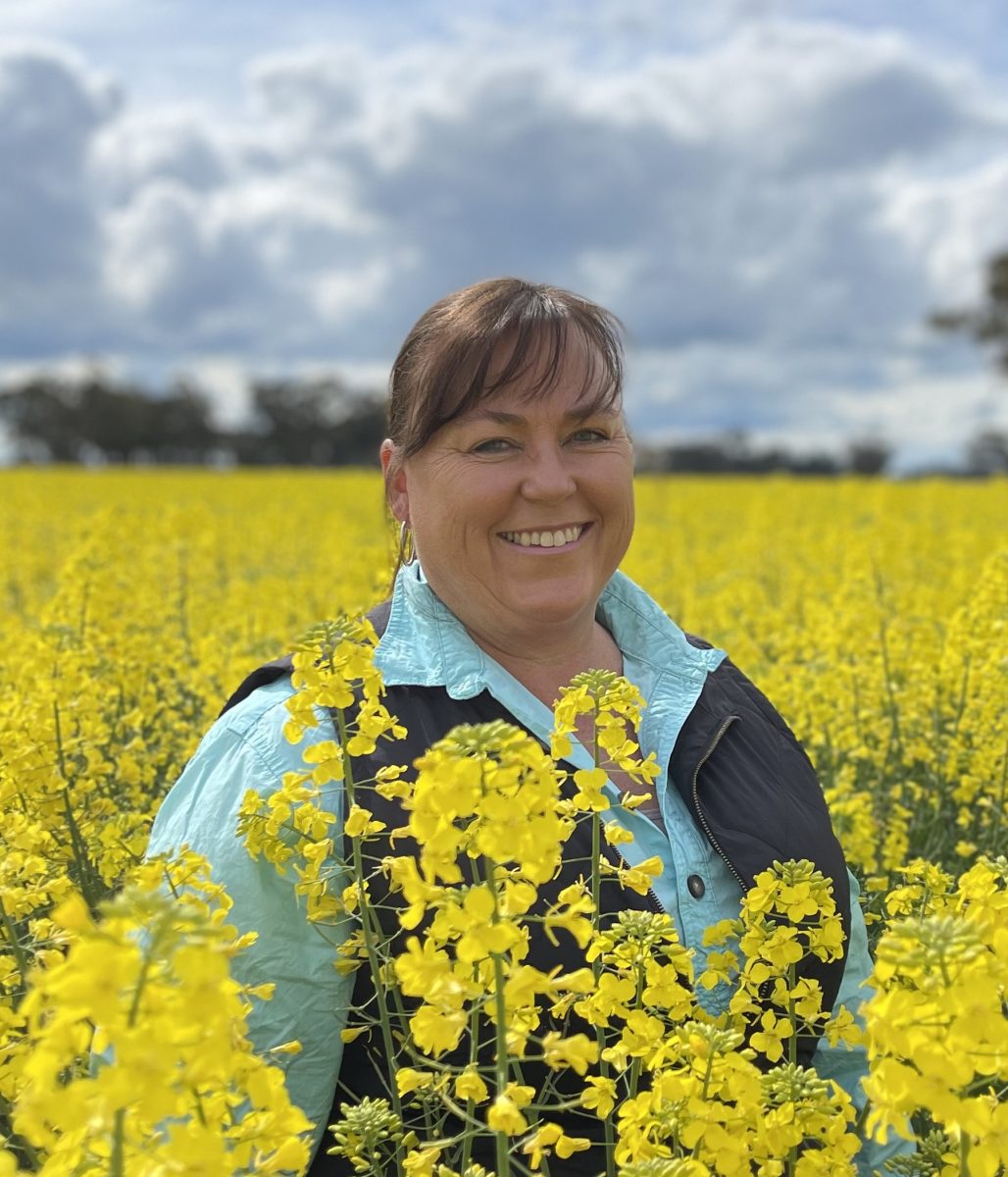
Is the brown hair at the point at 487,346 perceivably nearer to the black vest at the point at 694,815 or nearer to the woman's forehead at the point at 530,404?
the woman's forehead at the point at 530,404

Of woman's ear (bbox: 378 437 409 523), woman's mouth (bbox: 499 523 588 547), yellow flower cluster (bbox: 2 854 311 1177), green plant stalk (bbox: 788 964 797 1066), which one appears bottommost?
green plant stalk (bbox: 788 964 797 1066)

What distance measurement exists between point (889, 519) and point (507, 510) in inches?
312

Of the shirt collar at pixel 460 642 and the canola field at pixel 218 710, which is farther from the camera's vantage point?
the shirt collar at pixel 460 642

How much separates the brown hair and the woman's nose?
0.14 m

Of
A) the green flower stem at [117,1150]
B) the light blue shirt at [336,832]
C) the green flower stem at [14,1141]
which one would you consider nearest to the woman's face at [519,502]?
the light blue shirt at [336,832]

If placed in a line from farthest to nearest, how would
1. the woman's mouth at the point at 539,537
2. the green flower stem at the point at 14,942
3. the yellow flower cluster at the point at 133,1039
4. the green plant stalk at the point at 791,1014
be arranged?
the woman's mouth at the point at 539,537
the green plant stalk at the point at 791,1014
the green flower stem at the point at 14,942
the yellow flower cluster at the point at 133,1039

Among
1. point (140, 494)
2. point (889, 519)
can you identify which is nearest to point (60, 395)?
point (140, 494)

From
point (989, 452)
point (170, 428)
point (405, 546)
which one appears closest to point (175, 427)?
point (170, 428)

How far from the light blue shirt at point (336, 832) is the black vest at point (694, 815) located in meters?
0.04

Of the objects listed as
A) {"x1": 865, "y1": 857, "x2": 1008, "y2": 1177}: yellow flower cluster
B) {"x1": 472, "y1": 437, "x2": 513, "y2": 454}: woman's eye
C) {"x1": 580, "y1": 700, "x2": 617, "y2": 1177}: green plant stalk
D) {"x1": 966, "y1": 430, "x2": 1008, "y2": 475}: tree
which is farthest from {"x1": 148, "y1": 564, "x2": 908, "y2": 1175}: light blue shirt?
{"x1": 966, "y1": 430, "x2": 1008, "y2": 475}: tree

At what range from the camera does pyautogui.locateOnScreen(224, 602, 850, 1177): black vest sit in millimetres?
2166

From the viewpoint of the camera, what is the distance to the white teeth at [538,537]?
2.56 meters

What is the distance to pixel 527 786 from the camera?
4.05 ft

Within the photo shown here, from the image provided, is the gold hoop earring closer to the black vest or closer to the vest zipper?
the black vest
